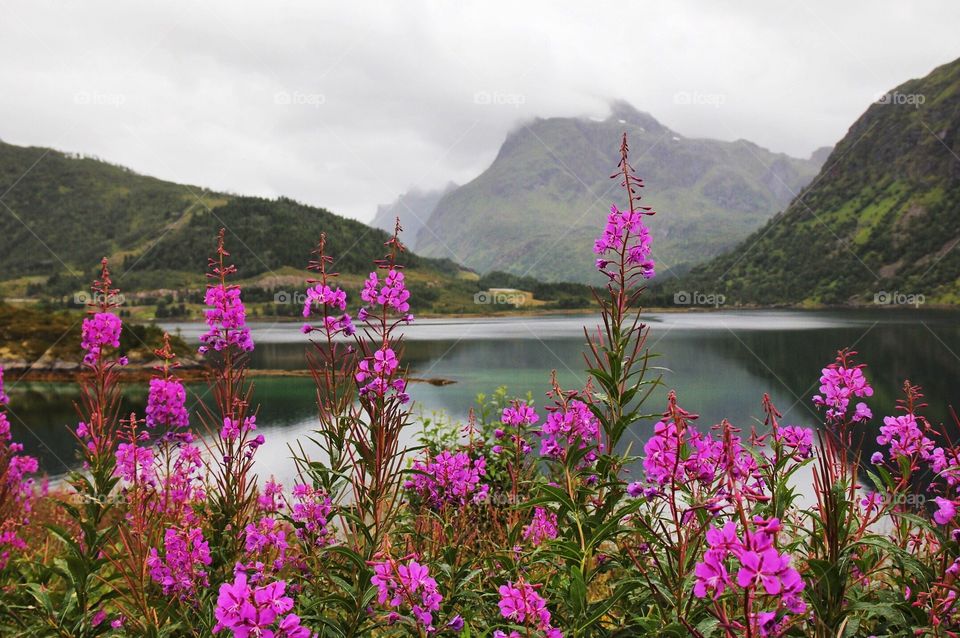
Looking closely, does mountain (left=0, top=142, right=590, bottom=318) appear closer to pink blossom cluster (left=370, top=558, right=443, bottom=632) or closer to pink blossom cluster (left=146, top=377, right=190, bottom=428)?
pink blossom cluster (left=146, top=377, right=190, bottom=428)

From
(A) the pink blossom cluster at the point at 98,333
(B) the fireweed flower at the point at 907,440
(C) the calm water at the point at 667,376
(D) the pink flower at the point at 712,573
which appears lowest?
(C) the calm water at the point at 667,376

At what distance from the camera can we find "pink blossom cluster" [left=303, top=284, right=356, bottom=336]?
3232mm

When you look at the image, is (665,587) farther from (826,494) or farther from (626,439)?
(626,439)

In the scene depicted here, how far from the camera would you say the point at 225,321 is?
11.9 ft

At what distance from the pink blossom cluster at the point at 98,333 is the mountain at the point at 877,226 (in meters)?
135

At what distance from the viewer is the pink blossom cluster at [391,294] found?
10.0ft

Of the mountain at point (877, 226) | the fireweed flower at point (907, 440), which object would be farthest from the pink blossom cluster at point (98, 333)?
the mountain at point (877, 226)

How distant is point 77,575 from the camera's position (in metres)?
3.29

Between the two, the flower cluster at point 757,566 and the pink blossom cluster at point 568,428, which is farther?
the pink blossom cluster at point 568,428

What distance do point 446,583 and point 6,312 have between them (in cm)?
5079

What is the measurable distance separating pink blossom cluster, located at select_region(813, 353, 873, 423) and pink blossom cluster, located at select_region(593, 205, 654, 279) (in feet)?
4.77

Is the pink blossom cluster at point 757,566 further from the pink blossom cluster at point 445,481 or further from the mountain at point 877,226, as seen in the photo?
the mountain at point 877,226

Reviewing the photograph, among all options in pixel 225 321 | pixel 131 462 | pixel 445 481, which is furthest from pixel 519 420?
pixel 131 462

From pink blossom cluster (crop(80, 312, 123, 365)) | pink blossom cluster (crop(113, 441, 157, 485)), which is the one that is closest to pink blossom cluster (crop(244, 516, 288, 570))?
pink blossom cluster (crop(113, 441, 157, 485))
